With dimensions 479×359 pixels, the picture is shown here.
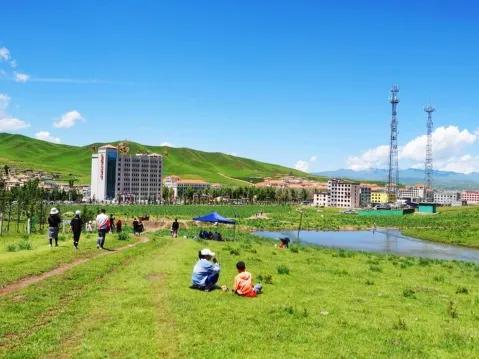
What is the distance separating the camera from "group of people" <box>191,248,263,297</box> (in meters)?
20.2

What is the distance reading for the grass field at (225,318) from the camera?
1325 centimetres

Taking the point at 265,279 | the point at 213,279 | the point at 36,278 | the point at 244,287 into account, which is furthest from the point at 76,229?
the point at 244,287

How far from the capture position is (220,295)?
20250 millimetres

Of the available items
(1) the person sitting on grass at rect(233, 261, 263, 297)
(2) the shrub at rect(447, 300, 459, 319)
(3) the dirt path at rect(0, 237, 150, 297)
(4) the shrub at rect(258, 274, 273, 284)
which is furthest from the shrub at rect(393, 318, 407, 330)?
(3) the dirt path at rect(0, 237, 150, 297)

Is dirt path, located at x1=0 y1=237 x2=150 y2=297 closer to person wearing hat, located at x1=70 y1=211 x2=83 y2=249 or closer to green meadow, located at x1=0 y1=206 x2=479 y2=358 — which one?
green meadow, located at x1=0 y1=206 x2=479 y2=358

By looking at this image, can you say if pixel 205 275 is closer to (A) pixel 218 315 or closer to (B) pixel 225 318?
(A) pixel 218 315

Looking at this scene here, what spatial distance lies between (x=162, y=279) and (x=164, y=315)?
6787mm

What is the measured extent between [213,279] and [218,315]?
4742mm

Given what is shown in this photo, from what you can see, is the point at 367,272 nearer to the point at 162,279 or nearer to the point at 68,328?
the point at 162,279

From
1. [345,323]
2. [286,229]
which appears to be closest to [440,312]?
[345,323]

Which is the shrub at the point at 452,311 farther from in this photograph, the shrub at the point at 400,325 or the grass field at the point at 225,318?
the shrub at the point at 400,325

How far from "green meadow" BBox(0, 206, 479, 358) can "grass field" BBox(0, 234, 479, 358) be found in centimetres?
3

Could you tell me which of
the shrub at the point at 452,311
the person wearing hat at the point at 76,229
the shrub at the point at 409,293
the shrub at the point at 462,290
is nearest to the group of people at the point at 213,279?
the shrub at the point at 409,293

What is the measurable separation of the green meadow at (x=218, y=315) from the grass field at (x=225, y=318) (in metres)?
0.03
